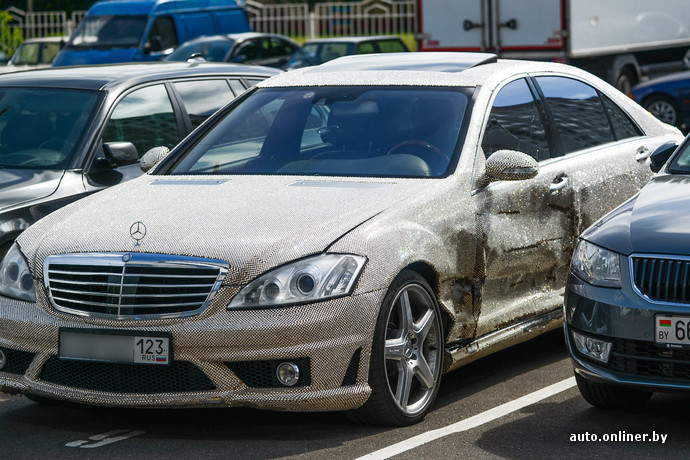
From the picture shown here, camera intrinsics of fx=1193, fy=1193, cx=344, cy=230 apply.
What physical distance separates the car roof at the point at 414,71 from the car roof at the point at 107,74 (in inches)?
61.6

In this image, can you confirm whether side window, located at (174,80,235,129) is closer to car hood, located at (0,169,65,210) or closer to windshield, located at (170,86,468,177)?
car hood, located at (0,169,65,210)

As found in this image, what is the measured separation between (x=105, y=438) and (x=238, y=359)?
81 centimetres

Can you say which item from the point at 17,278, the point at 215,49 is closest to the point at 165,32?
the point at 215,49

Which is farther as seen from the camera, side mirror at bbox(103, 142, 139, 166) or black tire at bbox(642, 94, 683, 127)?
black tire at bbox(642, 94, 683, 127)

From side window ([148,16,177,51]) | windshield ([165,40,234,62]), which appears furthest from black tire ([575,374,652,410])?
side window ([148,16,177,51])

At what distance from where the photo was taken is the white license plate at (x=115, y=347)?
4875 millimetres

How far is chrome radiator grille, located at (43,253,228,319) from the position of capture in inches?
192

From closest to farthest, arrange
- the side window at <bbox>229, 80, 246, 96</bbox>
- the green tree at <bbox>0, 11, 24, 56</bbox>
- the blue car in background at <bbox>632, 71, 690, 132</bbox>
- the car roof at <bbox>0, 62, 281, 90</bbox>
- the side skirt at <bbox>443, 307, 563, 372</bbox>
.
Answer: the side skirt at <bbox>443, 307, 563, 372</bbox>, the car roof at <bbox>0, 62, 281, 90</bbox>, the side window at <bbox>229, 80, 246, 96</bbox>, the blue car in background at <bbox>632, 71, 690, 132</bbox>, the green tree at <bbox>0, 11, 24, 56</bbox>

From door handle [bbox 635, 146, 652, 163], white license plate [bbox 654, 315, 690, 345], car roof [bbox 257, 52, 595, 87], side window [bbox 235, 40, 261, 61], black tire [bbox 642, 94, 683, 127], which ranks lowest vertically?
black tire [bbox 642, 94, 683, 127]

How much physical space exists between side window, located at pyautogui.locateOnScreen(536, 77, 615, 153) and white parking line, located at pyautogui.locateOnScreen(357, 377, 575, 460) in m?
1.47

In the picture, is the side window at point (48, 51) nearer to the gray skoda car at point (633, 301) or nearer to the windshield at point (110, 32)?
the windshield at point (110, 32)

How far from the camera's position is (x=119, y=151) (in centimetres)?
728

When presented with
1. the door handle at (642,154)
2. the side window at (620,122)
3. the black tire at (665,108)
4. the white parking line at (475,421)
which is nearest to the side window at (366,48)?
the black tire at (665,108)

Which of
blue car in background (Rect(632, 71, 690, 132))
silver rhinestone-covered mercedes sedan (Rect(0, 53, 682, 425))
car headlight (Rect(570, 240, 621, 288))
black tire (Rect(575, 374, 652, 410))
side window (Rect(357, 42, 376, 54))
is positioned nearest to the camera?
silver rhinestone-covered mercedes sedan (Rect(0, 53, 682, 425))
